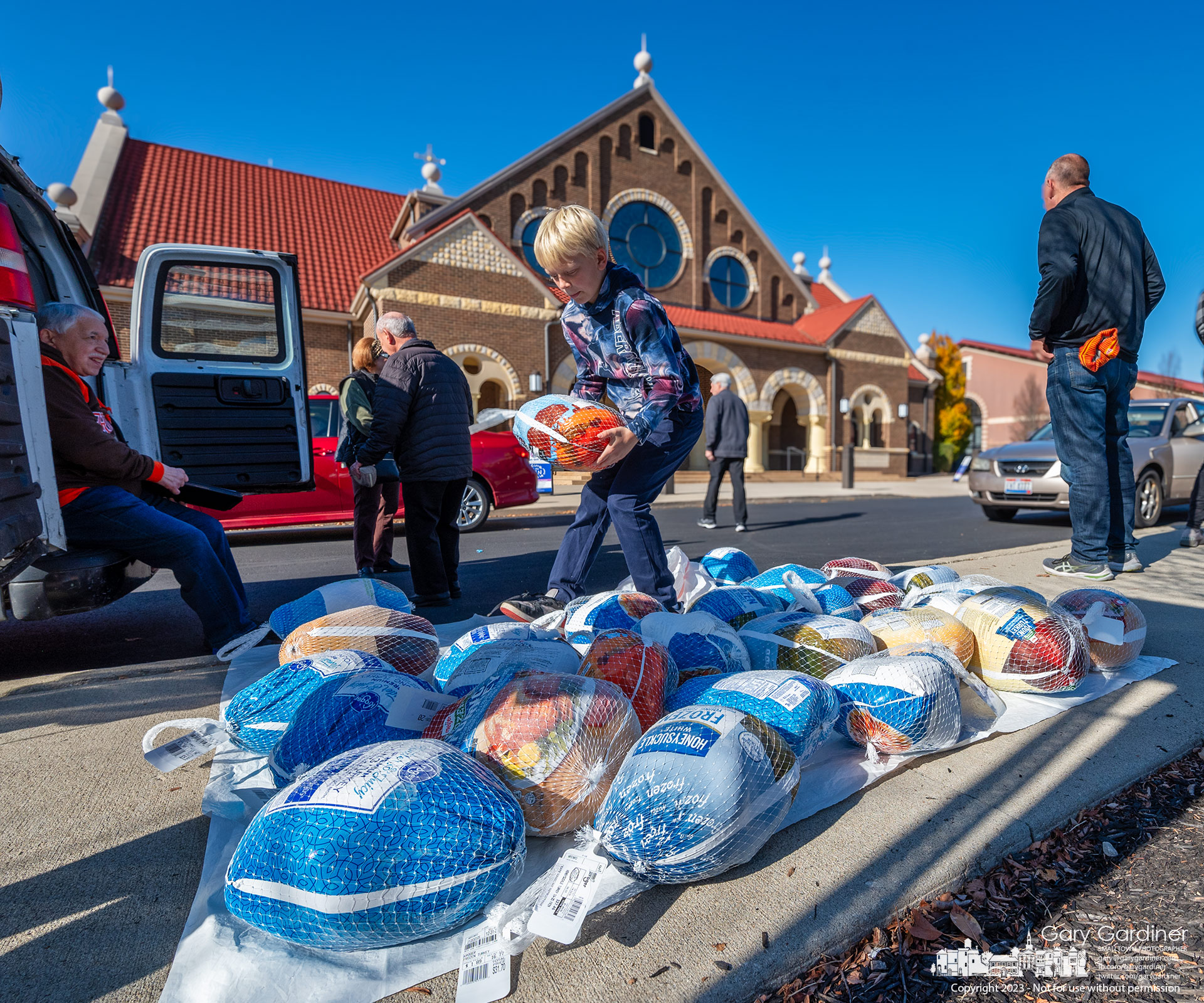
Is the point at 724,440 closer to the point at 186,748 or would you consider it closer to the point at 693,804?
the point at 186,748

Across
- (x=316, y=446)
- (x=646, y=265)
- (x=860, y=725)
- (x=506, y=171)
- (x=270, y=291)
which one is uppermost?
(x=506, y=171)

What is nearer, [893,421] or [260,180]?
[260,180]

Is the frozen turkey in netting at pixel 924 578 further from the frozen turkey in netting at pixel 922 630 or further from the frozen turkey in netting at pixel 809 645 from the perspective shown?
the frozen turkey in netting at pixel 809 645

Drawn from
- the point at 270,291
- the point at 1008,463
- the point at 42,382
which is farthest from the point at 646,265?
the point at 42,382

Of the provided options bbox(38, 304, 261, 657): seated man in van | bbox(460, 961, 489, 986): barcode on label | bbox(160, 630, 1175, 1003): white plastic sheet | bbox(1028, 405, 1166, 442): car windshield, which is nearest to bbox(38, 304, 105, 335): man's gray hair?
bbox(38, 304, 261, 657): seated man in van

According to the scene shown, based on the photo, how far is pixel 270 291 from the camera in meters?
4.21

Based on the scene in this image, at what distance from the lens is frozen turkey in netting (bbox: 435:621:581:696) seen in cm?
204

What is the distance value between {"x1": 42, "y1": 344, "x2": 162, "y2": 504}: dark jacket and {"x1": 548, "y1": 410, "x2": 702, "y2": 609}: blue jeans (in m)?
2.05

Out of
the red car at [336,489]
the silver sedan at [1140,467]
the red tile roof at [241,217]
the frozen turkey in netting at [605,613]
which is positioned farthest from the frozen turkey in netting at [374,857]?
the red tile roof at [241,217]

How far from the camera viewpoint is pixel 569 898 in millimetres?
1334

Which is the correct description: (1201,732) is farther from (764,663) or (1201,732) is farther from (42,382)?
(42,382)

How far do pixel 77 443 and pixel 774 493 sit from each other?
1444 centimetres

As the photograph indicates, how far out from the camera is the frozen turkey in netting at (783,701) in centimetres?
183

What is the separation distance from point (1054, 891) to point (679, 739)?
0.87 m
